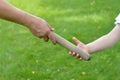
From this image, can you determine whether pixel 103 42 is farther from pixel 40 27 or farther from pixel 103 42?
pixel 40 27

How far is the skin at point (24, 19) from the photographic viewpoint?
9.44ft

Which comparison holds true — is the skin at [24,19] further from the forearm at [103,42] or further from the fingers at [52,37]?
the forearm at [103,42]

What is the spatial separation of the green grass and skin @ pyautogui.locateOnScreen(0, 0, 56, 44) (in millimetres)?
2207

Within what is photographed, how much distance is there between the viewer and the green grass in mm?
5262

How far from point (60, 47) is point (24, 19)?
3.12m

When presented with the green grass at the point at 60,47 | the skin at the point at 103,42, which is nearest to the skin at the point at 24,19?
the skin at the point at 103,42

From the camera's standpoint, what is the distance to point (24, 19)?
2955 millimetres

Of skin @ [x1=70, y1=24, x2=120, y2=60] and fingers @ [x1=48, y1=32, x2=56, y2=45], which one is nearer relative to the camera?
fingers @ [x1=48, y1=32, x2=56, y2=45]

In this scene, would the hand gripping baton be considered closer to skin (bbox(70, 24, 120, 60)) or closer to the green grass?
skin (bbox(70, 24, 120, 60))

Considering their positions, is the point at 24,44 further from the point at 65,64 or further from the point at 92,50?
the point at 92,50

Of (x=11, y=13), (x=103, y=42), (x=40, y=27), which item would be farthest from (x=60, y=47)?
(x=11, y=13)

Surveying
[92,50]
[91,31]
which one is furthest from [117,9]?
[92,50]

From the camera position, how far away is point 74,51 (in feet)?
9.76

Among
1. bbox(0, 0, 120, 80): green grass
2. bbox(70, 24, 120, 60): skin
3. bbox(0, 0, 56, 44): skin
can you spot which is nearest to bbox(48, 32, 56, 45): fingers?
bbox(0, 0, 56, 44): skin
